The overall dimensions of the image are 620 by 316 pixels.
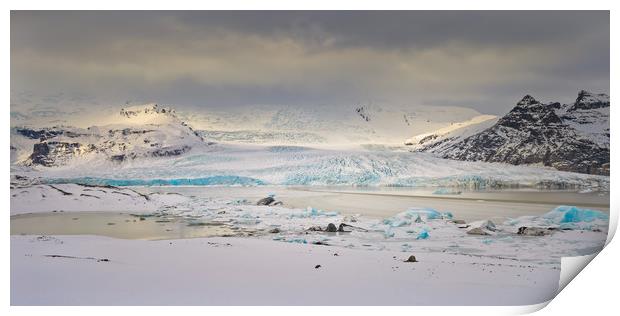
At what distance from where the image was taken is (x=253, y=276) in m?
4.27

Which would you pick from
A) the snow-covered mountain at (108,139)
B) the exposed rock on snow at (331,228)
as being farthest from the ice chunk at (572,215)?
the snow-covered mountain at (108,139)

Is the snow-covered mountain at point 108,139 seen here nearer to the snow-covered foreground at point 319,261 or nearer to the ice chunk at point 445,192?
the snow-covered foreground at point 319,261

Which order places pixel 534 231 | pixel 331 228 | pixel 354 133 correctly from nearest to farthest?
1. pixel 534 231
2. pixel 331 228
3. pixel 354 133

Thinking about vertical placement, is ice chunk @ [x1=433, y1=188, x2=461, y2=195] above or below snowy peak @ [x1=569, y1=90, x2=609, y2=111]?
below

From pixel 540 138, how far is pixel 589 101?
1.60 ft

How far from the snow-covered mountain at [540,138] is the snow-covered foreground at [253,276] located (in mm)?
1014

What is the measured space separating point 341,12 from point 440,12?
845mm

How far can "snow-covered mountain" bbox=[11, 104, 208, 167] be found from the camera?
4.46m

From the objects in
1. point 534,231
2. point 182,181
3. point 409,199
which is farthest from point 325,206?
point 534,231

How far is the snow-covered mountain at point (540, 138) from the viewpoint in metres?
4.48

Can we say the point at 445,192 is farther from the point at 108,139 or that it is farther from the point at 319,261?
the point at 108,139

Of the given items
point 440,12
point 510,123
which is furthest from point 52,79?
point 510,123

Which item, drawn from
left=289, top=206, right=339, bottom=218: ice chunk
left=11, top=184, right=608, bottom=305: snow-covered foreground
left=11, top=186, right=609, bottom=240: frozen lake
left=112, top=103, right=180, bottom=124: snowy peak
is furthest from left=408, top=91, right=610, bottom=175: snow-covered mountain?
left=112, top=103, right=180, bottom=124: snowy peak

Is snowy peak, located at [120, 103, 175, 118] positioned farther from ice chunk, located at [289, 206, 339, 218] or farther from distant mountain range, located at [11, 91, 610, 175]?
ice chunk, located at [289, 206, 339, 218]
